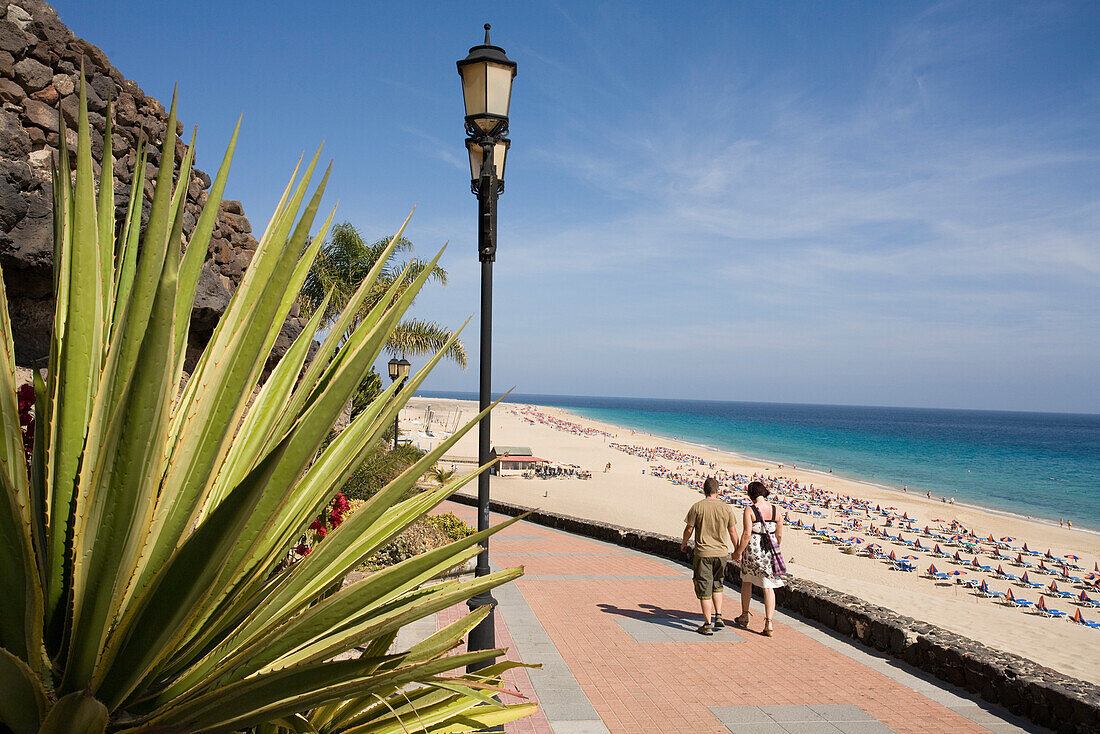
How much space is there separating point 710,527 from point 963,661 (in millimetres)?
2509

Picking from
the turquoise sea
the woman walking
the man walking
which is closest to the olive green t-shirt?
the man walking

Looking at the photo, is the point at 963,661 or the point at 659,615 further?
the point at 659,615

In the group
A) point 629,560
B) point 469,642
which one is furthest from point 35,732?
point 629,560

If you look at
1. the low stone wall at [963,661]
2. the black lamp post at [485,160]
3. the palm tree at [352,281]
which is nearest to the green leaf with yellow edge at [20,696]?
the low stone wall at [963,661]

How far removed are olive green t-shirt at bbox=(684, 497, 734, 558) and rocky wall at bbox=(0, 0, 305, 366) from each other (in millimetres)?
4619

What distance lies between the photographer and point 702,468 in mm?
49156

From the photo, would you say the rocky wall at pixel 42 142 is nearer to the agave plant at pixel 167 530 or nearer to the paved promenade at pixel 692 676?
the agave plant at pixel 167 530

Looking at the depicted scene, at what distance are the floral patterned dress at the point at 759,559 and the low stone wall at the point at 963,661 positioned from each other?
1.07 m

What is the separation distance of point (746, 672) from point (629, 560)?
541 centimetres

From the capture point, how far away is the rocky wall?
12.5 ft

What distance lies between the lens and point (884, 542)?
79.8 ft

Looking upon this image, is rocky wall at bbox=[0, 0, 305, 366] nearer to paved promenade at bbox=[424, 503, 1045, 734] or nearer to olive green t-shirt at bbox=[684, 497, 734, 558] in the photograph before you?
paved promenade at bbox=[424, 503, 1045, 734]

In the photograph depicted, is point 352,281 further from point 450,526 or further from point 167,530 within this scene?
point 167,530

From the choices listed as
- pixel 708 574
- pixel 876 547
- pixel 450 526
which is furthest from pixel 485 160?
pixel 876 547
